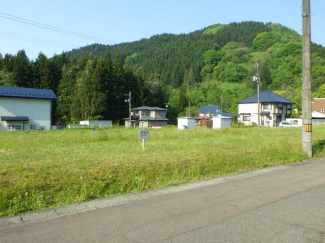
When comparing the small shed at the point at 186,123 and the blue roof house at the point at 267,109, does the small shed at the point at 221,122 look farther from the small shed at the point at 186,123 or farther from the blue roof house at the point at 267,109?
the blue roof house at the point at 267,109

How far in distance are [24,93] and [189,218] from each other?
4009cm

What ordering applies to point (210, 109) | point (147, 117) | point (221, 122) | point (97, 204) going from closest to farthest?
point (97, 204) < point (221, 122) < point (147, 117) < point (210, 109)

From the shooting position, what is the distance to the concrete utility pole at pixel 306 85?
10180mm

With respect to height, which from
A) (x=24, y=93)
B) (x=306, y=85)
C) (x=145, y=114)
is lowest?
(x=145, y=114)

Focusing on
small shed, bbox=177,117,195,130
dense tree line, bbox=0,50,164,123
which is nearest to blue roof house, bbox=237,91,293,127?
small shed, bbox=177,117,195,130

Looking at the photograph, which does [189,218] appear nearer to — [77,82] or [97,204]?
[97,204]

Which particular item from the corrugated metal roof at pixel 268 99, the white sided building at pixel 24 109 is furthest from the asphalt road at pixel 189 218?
the corrugated metal roof at pixel 268 99

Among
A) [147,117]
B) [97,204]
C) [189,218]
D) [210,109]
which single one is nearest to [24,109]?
[147,117]

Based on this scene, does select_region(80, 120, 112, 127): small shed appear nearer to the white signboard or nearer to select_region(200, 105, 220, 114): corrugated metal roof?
select_region(200, 105, 220, 114): corrugated metal roof

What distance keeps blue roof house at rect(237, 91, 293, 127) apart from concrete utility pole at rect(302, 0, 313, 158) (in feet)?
136

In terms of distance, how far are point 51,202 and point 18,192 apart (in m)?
0.57

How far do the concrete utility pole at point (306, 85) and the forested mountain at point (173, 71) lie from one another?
3991 centimetres

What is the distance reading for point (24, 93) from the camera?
38.8m

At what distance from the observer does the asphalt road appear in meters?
3.46
